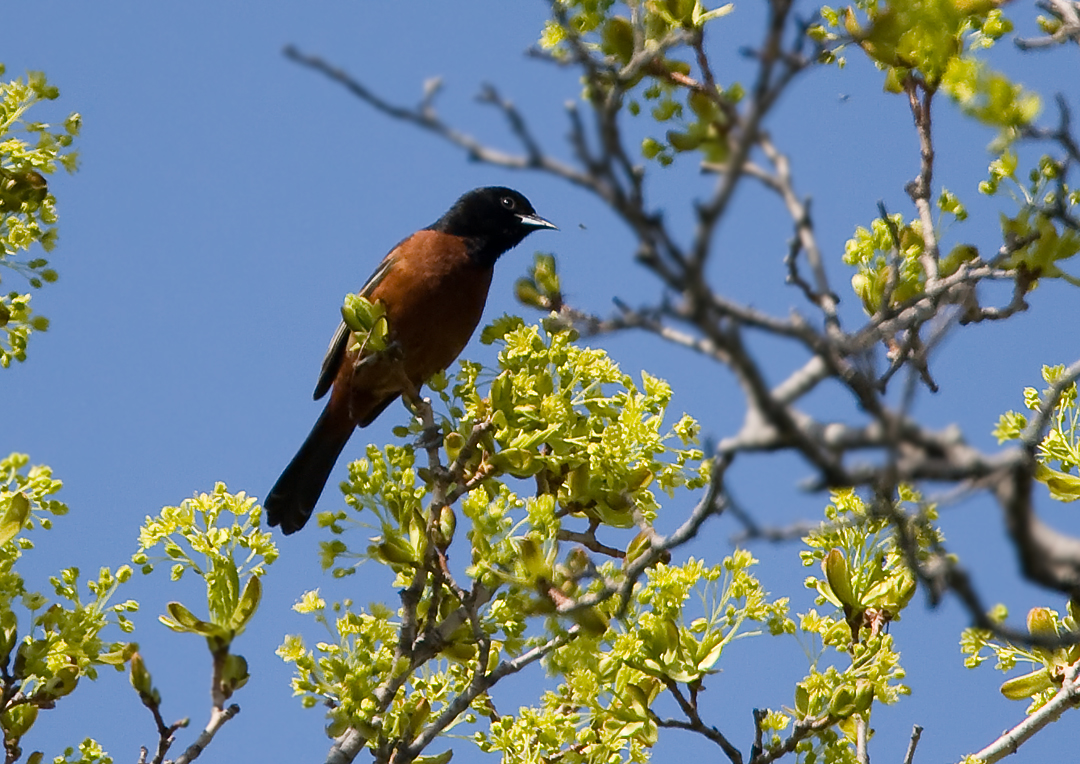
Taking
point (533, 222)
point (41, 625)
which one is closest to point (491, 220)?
point (533, 222)

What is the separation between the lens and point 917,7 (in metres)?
1.65

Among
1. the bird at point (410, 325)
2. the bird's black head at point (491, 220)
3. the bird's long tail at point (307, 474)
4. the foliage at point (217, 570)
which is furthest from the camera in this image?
the bird's black head at point (491, 220)

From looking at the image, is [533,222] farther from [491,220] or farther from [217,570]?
[217,570]

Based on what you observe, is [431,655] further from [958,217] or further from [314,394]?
[314,394]

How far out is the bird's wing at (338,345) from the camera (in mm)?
5203

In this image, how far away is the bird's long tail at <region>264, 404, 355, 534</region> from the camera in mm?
5066

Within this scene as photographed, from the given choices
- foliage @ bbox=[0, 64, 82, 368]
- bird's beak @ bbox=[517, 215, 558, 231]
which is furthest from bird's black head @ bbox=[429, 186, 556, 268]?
foliage @ bbox=[0, 64, 82, 368]

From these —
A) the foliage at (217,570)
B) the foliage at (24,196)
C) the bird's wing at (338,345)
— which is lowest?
the foliage at (217,570)

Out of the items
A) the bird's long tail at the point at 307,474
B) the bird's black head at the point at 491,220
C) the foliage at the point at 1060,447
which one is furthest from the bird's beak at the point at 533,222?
the foliage at the point at 1060,447

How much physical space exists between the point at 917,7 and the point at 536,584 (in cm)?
158

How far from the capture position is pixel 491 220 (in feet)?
18.6

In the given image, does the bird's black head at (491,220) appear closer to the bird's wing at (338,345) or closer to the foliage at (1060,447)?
the bird's wing at (338,345)

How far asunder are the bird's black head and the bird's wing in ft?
1.28

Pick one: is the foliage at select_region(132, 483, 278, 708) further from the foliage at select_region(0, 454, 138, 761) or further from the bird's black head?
the bird's black head
